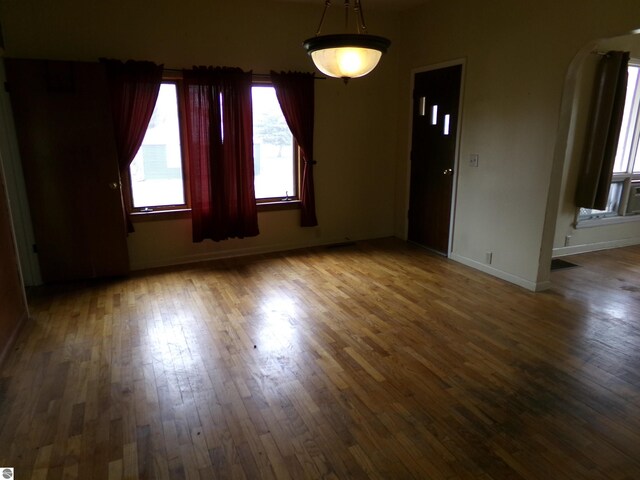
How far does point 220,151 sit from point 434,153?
2.48 meters

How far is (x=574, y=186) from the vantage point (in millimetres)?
4789

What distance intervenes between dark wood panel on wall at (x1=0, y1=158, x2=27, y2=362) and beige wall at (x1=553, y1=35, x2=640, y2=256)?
5159 millimetres

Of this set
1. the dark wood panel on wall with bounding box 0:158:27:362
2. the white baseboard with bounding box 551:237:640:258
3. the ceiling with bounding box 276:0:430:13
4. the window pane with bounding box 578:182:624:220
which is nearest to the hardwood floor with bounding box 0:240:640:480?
the dark wood panel on wall with bounding box 0:158:27:362

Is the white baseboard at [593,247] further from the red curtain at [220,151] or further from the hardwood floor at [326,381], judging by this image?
the red curtain at [220,151]

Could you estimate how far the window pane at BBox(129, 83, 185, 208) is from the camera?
430 cm

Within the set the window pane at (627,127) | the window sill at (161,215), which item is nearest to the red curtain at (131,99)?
the window sill at (161,215)

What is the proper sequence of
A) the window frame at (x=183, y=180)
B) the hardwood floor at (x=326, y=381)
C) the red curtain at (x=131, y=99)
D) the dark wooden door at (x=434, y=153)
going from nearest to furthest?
the hardwood floor at (x=326, y=381) < the red curtain at (x=131, y=99) < the window frame at (x=183, y=180) < the dark wooden door at (x=434, y=153)

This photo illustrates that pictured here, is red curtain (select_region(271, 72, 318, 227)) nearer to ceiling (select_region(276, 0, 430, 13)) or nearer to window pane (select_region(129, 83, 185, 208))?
ceiling (select_region(276, 0, 430, 13))

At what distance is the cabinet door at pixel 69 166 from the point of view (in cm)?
366

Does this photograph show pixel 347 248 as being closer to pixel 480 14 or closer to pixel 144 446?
pixel 480 14

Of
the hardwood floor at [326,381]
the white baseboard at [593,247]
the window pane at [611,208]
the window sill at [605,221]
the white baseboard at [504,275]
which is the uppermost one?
the window pane at [611,208]

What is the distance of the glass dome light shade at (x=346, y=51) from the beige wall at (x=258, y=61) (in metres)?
2.22

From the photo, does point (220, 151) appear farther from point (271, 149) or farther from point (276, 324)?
point (276, 324)

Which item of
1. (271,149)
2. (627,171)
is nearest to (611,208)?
(627,171)
